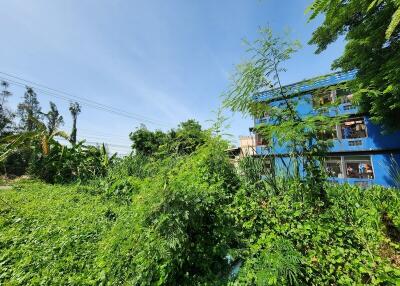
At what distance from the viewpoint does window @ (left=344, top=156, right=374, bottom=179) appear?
1575 cm

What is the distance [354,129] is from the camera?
1673 cm

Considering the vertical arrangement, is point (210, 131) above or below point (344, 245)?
above

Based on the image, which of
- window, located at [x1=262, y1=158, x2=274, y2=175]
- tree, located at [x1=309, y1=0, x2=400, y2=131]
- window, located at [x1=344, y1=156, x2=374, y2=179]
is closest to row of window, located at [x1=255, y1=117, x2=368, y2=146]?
window, located at [x1=344, y1=156, x2=374, y2=179]

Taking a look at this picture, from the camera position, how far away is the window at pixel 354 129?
637 inches

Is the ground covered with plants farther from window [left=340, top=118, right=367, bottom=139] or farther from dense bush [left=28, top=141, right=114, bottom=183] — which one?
window [left=340, top=118, right=367, bottom=139]

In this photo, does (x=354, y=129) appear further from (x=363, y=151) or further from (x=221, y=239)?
(x=221, y=239)

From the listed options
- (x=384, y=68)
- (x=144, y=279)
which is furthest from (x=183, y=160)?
(x=384, y=68)

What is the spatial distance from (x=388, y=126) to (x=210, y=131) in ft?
33.8

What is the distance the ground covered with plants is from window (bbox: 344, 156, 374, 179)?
14.4 metres

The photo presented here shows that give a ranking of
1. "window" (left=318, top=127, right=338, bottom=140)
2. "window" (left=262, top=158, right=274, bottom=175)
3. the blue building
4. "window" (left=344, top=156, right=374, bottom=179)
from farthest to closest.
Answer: "window" (left=344, top=156, right=374, bottom=179) → the blue building → "window" (left=262, top=158, right=274, bottom=175) → "window" (left=318, top=127, right=338, bottom=140)

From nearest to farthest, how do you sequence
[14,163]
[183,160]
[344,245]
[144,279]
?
[144,279] → [344,245] → [183,160] → [14,163]

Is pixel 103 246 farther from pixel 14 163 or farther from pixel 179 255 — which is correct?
pixel 14 163

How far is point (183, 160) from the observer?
151 inches

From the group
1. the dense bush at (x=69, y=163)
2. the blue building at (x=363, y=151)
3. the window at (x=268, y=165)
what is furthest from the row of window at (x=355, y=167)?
the dense bush at (x=69, y=163)
